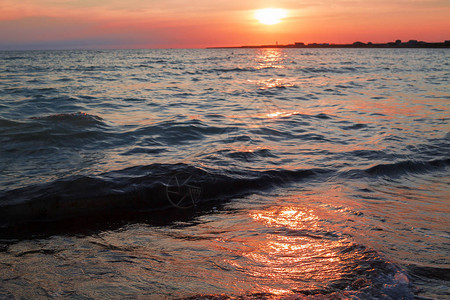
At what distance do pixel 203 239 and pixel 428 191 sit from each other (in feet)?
11.0

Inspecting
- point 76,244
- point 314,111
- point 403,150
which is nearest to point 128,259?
point 76,244

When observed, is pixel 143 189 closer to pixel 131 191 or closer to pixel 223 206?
pixel 131 191

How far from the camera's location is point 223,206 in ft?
15.0

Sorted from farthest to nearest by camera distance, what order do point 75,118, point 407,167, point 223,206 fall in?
1. point 75,118
2. point 407,167
3. point 223,206

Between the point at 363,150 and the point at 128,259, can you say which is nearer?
the point at 128,259

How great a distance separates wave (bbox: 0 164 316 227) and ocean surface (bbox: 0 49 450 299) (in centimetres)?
2

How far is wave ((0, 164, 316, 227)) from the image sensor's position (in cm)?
436

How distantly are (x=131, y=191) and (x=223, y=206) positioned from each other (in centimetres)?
131

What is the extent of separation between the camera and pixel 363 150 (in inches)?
273

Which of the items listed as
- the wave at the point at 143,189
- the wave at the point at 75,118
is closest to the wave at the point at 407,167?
the wave at the point at 143,189

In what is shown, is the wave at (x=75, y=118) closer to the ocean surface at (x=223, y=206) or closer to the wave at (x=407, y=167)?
the ocean surface at (x=223, y=206)

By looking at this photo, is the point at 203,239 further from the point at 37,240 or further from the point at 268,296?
the point at 37,240

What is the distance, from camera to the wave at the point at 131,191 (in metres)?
4.36

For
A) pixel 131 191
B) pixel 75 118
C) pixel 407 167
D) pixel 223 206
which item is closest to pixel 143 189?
pixel 131 191
